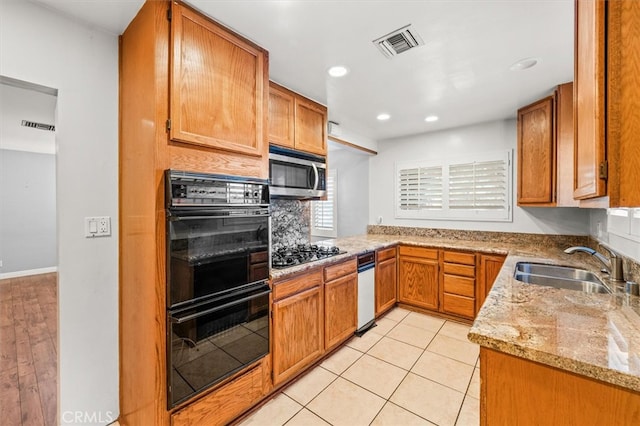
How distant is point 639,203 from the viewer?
29.8 inches

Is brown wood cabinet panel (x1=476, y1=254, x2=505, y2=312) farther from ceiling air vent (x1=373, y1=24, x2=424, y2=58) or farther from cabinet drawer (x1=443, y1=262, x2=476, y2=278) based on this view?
ceiling air vent (x1=373, y1=24, x2=424, y2=58)

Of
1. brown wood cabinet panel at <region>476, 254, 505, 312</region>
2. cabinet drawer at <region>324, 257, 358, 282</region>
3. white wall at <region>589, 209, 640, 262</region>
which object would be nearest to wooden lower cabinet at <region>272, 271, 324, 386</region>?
cabinet drawer at <region>324, 257, 358, 282</region>

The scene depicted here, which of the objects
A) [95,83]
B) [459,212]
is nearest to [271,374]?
[95,83]

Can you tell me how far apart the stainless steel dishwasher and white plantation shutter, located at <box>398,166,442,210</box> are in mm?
1349

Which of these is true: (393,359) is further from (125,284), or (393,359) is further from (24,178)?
(24,178)

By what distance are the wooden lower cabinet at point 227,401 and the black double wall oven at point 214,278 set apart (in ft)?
0.29

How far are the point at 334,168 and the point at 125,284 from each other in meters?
3.76

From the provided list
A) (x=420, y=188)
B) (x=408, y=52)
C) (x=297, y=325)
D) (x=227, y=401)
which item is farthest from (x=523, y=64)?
(x=227, y=401)

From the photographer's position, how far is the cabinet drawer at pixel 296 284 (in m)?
1.90

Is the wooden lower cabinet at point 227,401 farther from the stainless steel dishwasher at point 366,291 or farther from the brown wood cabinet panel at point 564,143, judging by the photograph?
the brown wood cabinet panel at point 564,143

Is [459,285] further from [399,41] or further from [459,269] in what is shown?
[399,41]

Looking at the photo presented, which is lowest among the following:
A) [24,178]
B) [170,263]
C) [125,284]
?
[125,284]

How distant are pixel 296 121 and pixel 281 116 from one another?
0.18 meters

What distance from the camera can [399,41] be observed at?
1747 millimetres
